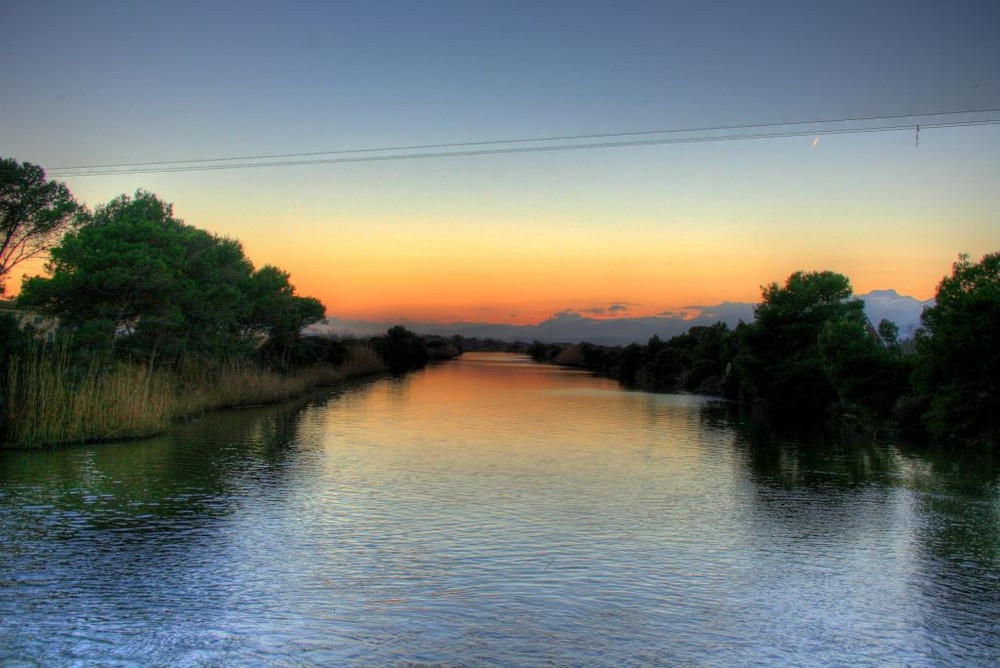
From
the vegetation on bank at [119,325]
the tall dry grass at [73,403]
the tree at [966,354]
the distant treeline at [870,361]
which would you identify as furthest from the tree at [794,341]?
the tall dry grass at [73,403]

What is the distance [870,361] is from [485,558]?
18818 millimetres

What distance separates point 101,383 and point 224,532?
8.86 metres

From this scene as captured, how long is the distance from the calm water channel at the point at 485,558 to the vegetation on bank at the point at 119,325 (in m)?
1.18

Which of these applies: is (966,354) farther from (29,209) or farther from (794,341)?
(29,209)

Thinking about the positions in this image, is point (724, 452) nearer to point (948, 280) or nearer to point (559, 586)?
point (948, 280)

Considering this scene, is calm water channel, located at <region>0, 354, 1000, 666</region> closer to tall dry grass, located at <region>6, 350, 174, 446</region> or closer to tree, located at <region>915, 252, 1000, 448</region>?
tall dry grass, located at <region>6, 350, 174, 446</region>

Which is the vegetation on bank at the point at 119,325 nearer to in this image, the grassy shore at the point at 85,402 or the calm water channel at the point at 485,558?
the grassy shore at the point at 85,402

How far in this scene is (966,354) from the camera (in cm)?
1772

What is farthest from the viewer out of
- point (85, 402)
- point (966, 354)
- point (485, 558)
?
point (966, 354)

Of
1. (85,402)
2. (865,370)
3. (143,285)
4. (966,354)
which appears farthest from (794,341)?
(85,402)

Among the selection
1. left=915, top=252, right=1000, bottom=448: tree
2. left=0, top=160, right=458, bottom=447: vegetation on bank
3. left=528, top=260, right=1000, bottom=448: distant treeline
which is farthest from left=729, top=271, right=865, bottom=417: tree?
left=0, top=160, right=458, bottom=447: vegetation on bank

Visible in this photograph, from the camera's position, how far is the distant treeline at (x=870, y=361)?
17.6 m

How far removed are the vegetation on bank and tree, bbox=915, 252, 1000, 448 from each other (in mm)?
17716

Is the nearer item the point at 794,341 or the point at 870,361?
the point at 870,361
